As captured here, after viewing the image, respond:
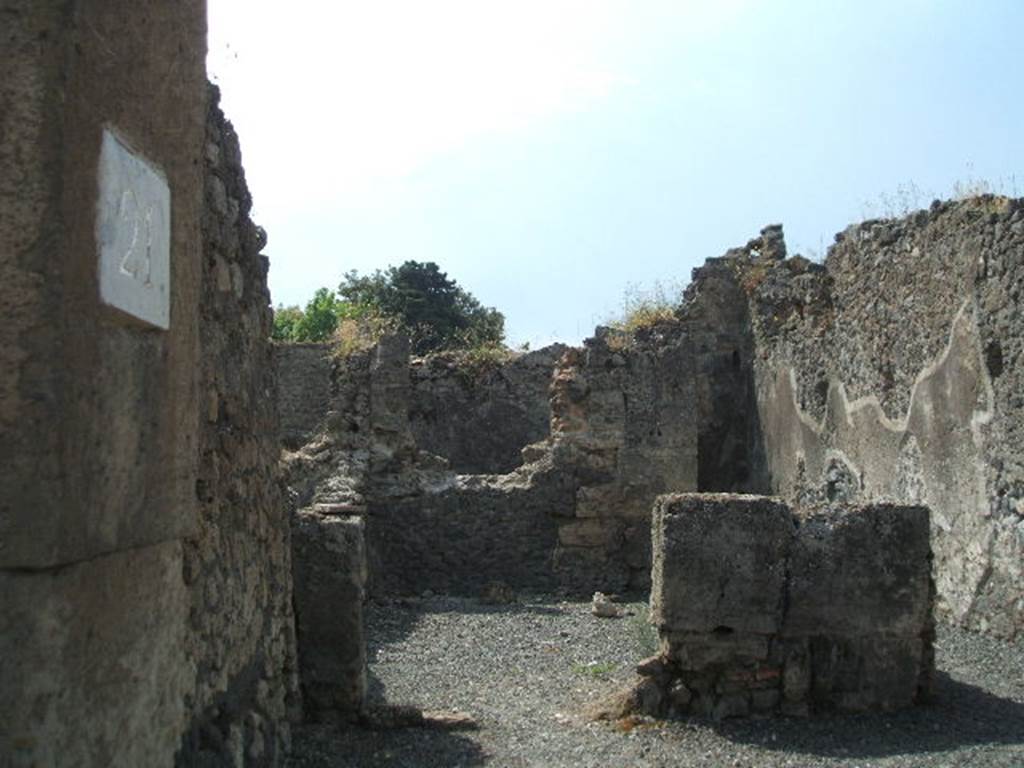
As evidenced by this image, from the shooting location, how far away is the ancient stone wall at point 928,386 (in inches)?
272

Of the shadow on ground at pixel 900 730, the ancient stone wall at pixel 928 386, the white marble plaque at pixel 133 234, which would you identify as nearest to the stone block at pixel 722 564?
the shadow on ground at pixel 900 730

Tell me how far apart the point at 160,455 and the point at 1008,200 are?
6.04 meters

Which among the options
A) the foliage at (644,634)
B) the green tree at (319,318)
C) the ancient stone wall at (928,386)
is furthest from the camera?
the green tree at (319,318)

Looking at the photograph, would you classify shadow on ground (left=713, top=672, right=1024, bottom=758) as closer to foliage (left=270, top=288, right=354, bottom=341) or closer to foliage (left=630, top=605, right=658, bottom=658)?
foliage (left=630, top=605, right=658, bottom=658)

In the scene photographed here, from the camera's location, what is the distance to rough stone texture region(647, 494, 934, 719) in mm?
5141

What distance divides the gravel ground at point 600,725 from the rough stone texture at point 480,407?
24.1 ft

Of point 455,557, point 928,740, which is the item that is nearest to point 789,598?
point 928,740

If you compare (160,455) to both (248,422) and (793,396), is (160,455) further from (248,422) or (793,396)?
(793,396)

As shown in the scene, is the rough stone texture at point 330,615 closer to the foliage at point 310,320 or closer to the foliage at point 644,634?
the foliage at point 644,634

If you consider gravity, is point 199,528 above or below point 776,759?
above

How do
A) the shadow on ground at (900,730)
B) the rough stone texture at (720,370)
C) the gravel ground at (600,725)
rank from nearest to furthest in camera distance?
the gravel ground at (600,725), the shadow on ground at (900,730), the rough stone texture at (720,370)

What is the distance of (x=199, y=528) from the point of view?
3.15 meters

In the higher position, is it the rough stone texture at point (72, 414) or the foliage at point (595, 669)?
the rough stone texture at point (72, 414)

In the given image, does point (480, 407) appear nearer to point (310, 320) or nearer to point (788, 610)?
point (788, 610)
